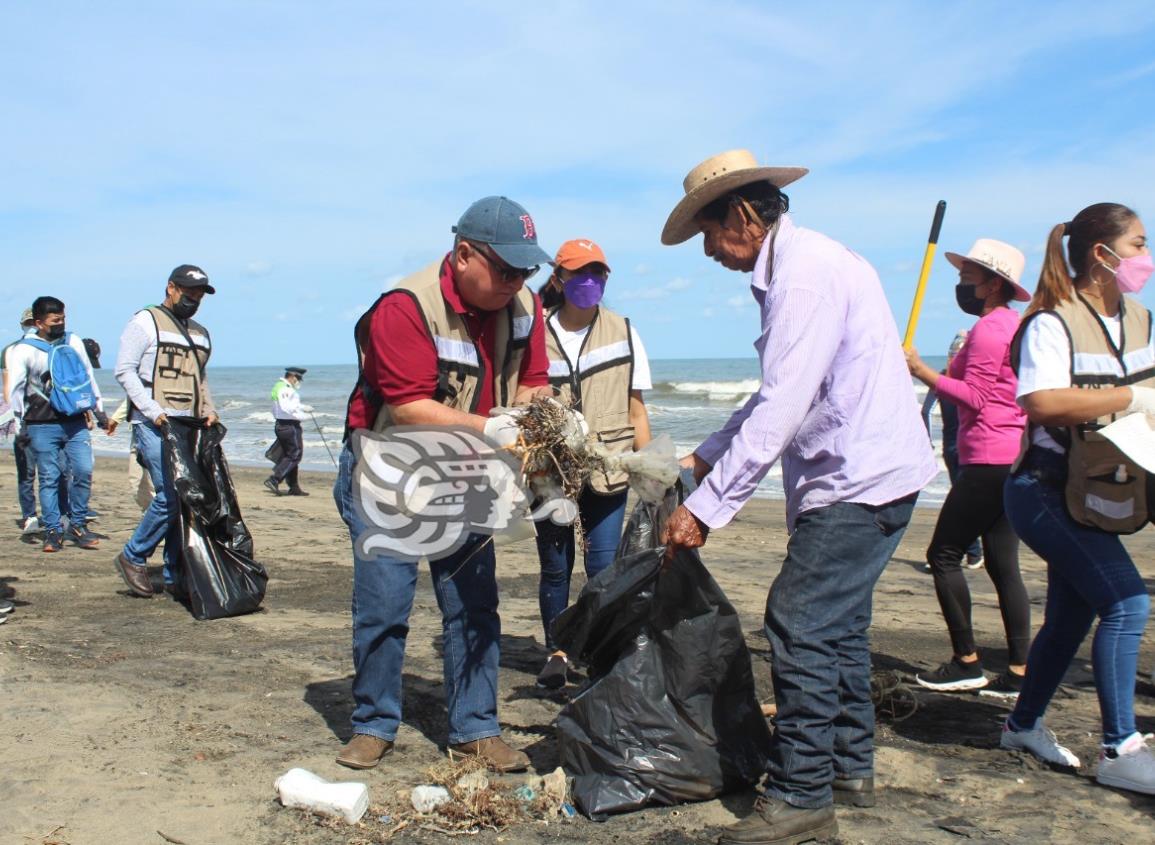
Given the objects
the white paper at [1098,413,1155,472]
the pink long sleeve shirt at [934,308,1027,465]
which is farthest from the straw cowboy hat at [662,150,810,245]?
the pink long sleeve shirt at [934,308,1027,465]

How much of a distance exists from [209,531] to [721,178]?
4126mm

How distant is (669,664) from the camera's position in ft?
10.6

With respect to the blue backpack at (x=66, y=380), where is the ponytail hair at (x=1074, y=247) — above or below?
above

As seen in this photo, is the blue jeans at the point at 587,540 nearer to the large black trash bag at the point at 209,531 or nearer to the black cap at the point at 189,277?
the large black trash bag at the point at 209,531

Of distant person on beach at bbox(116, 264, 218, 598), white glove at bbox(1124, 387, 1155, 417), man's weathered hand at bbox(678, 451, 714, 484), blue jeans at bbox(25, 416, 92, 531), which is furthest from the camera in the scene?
blue jeans at bbox(25, 416, 92, 531)

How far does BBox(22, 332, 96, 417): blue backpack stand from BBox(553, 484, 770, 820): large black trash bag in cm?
600

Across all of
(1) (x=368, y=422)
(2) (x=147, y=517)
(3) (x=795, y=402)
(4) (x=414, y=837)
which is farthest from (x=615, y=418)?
(2) (x=147, y=517)

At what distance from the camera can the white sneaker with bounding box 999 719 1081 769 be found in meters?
3.53

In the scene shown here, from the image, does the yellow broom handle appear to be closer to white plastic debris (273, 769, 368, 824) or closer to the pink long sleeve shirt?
the pink long sleeve shirt

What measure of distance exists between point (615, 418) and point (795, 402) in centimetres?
185

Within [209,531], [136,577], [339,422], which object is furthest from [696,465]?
[339,422]

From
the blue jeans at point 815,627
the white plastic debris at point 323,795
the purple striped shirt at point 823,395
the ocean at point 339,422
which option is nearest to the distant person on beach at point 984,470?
the purple striped shirt at point 823,395

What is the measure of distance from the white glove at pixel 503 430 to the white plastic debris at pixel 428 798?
1072 millimetres

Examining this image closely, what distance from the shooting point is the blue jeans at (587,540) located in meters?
4.58
